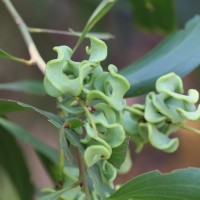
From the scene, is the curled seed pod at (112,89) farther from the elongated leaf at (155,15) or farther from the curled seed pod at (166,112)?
the elongated leaf at (155,15)

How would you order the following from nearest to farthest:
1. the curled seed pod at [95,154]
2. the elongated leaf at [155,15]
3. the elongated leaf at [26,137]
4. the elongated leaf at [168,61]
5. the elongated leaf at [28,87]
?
the curled seed pod at [95,154], the elongated leaf at [168,61], the elongated leaf at [26,137], the elongated leaf at [28,87], the elongated leaf at [155,15]

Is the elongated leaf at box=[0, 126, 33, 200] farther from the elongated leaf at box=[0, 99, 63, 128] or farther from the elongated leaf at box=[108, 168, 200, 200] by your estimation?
the elongated leaf at box=[108, 168, 200, 200]

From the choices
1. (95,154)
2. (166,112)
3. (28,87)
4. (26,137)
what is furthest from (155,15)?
(95,154)

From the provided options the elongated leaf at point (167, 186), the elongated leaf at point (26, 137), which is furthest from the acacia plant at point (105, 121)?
the elongated leaf at point (26, 137)

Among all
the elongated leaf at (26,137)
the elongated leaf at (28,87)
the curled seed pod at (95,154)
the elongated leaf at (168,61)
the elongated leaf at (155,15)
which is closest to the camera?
the curled seed pod at (95,154)

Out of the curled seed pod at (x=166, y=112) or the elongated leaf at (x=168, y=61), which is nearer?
the curled seed pod at (x=166, y=112)
